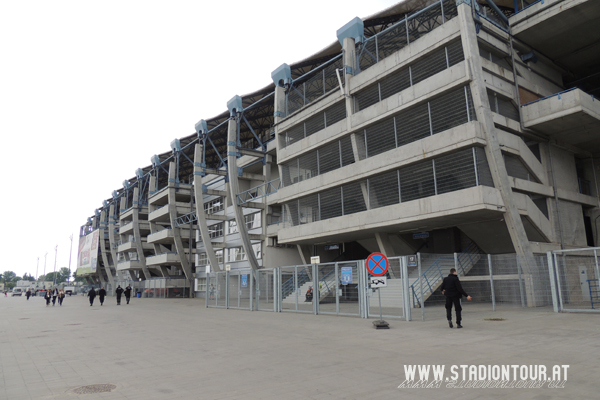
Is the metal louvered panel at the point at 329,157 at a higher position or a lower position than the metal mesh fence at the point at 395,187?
higher

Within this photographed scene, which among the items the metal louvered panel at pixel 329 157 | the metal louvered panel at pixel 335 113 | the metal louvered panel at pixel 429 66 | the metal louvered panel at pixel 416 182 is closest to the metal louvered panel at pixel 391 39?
the metal louvered panel at pixel 429 66

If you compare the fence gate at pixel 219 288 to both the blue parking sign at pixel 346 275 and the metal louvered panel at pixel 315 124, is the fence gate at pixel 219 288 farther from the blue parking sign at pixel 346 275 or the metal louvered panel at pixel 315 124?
the metal louvered panel at pixel 315 124

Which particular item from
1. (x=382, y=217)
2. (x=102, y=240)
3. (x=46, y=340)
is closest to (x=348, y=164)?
(x=382, y=217)

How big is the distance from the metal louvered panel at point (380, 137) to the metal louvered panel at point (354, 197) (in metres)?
2.23

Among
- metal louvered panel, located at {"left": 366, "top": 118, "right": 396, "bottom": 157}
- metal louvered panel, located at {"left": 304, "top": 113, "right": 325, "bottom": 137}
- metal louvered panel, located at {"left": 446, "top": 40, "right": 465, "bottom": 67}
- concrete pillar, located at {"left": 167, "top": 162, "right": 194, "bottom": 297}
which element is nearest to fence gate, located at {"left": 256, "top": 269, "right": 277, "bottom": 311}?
metal louvered panel, located at {"left": 366, "top": 118, "right": 396, "bottom": 157}

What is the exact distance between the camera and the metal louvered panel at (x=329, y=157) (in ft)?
99.1

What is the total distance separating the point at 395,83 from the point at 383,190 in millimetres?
6857

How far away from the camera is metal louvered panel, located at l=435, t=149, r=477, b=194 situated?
21.2 m

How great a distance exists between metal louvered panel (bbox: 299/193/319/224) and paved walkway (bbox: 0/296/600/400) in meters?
17.4

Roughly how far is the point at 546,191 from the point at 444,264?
328 inches

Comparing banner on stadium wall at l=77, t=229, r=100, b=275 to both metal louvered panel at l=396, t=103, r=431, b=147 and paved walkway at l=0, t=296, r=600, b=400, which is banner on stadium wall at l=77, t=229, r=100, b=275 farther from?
paved walkway at l=0, t=296, r=600, b=400

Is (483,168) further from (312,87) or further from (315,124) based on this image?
(312,87)

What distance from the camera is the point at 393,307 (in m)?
15.9

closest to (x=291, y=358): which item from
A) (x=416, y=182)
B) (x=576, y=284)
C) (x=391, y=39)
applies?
(x=576, y=284)
